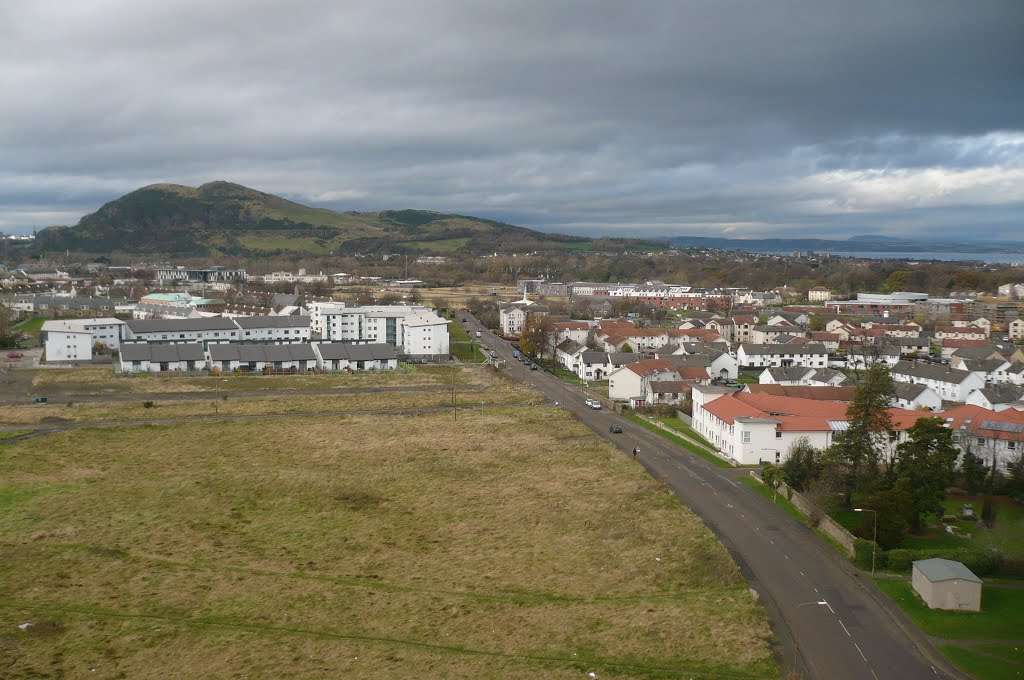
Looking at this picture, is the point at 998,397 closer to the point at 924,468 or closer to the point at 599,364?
the point at 924,468

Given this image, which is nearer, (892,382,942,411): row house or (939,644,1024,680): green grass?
(939,644,1024,680): green grass

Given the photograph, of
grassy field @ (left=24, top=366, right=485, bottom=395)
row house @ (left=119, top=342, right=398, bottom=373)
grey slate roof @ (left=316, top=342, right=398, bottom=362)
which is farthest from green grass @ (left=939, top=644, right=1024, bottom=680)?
grey slate roof @ (left=316, top=342, right=398, bottom=362)

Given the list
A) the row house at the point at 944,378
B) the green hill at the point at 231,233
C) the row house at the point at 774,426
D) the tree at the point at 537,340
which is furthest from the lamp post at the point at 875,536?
the green hill at the point at 231,233

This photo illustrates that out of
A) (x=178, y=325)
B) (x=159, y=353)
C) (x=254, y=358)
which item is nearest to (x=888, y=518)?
(x=254, y=358)

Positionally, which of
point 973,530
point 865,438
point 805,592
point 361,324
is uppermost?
point 361,324

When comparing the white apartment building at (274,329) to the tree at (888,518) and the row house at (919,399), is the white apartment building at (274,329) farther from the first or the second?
the tree at (888,518)

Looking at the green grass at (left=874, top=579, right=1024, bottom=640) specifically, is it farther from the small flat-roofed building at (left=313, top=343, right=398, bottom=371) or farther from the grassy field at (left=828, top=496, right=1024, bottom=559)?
the small flat-roofed building at (left=313, top=343, right=398, bottom=371)
